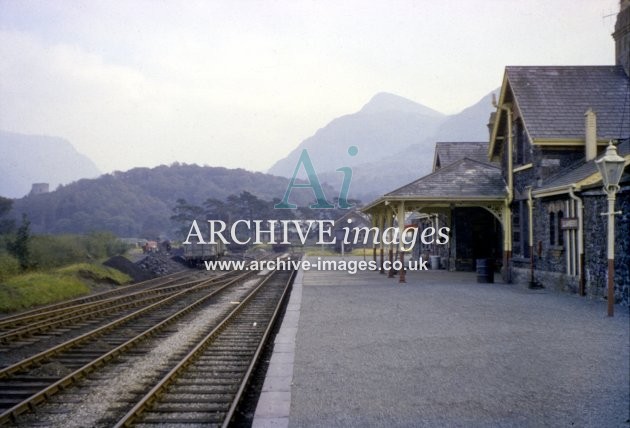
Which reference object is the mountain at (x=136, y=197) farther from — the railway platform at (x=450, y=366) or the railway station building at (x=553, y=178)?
the railway platform at (x=450, y=366)

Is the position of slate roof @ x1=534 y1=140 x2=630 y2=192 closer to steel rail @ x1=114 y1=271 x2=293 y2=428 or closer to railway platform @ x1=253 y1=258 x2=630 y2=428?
railway platform @ x1=253 y1=258 x2=630 y2=428

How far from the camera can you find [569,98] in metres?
19.2

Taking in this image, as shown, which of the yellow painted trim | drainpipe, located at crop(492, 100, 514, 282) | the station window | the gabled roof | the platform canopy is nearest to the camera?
the station window

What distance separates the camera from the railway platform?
227 inches

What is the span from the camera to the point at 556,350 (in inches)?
337

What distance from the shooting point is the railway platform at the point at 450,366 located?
5777 mm

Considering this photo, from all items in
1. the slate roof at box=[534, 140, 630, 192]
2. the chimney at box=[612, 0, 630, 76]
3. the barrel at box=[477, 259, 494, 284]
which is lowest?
the barrel at box=[477, 259, 494, 284]

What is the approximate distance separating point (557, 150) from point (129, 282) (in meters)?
18.3

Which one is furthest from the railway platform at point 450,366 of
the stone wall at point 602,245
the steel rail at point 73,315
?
the steel rail at point 73,315

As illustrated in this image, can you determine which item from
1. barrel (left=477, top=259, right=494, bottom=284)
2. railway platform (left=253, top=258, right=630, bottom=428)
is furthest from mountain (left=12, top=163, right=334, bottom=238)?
railway platform (left=253, top=258, right=630, bottom=428)

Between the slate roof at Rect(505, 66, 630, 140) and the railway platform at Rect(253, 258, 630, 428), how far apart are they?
615 centimetres

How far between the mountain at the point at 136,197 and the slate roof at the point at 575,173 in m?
89.4

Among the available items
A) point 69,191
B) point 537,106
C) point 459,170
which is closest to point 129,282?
point 459,170

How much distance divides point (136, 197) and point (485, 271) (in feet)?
402
